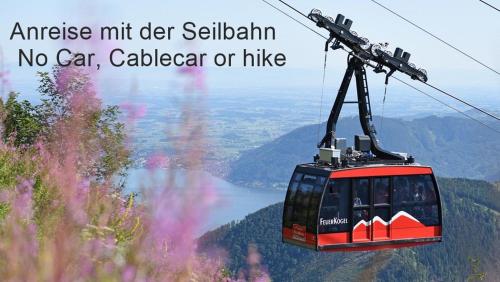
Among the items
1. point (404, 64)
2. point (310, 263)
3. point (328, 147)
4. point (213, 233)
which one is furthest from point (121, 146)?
point (310, 263)

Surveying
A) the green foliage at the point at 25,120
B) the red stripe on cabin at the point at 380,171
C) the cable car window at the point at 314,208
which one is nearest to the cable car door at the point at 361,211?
the red stripe on cabin at the point at 380,171

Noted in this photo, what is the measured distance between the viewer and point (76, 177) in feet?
5.54

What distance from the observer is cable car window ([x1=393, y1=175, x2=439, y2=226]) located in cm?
1421

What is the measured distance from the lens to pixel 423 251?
147250 mm

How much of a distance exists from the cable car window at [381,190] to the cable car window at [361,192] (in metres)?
0.19

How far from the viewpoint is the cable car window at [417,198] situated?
46.6ft

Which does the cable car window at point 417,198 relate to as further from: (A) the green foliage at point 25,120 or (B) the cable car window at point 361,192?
(A) the green foliage at point 25,120

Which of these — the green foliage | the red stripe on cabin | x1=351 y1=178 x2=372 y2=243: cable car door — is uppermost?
the green foliage

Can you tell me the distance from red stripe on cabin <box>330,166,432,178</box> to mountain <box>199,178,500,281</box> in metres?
110

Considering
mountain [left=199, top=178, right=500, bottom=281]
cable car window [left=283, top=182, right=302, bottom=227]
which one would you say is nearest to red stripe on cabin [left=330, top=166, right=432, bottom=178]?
cable car window [left=283, top=182, right=302, bottom=227]

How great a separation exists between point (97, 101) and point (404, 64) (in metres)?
15.6

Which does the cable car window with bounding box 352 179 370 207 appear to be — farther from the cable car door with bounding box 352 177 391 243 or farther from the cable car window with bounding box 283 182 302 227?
the cable car window with bounding box 283 182 302 227

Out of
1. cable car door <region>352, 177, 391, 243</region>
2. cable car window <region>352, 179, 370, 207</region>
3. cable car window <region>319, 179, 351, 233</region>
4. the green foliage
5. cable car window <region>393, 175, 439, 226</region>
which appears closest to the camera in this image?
cable car window <region>319, 179, 351, 233</region>

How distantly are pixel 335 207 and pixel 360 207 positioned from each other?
0.54 m
